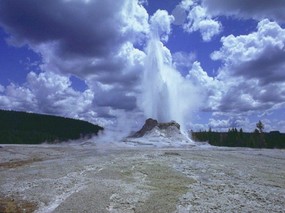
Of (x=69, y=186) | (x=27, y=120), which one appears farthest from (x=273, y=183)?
(x=27, y=120)

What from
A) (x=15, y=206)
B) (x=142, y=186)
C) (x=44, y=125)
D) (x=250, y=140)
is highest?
(x=44, y=125)

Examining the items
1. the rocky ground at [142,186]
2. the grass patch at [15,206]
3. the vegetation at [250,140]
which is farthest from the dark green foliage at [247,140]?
the grass patch at [15,206]

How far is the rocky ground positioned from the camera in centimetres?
1742

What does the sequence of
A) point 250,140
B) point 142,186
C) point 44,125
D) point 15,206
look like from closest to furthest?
point 15,206
point 142,186
point 250,140
point 44,125

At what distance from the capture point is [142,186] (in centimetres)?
2122

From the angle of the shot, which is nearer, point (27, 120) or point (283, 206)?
point (283, 206)

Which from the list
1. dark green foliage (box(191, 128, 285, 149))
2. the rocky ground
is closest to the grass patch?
the rocky ground

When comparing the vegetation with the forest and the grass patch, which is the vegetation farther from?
the grass patch

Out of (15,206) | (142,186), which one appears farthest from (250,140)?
(15,206)

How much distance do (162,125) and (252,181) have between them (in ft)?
154

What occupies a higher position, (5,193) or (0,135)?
(0,135)

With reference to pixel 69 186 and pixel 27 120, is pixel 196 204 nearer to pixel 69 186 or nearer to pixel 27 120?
pixel 69 186

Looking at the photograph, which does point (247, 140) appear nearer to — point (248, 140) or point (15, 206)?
point (248, 140)

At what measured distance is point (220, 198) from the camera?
61.0 feet
